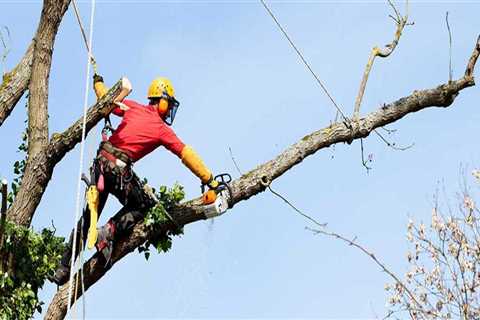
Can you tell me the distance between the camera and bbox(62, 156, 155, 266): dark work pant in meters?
7.01

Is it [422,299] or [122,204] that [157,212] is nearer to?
[122,204]

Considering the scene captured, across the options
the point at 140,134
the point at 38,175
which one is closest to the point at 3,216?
the point at 38,175

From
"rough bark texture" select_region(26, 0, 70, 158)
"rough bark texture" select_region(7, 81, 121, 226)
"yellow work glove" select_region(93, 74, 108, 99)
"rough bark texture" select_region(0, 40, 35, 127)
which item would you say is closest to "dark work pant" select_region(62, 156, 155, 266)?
"rough bark texture" select_region(7, 81, 121, 226)

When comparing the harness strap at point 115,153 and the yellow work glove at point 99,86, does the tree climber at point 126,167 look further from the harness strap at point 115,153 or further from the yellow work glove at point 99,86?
the yellow work glove at point 99,86

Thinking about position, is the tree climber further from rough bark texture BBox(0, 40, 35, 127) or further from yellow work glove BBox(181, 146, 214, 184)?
rough bark texture BBox(0, 40, 35, 127)

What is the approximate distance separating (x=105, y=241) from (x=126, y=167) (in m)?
0.53

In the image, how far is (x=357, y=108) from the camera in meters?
7.98

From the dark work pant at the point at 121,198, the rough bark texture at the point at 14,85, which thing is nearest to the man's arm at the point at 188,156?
the dark work pant at the point at 121,198

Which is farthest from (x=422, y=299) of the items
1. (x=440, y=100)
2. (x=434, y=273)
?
(x=440, y=100)

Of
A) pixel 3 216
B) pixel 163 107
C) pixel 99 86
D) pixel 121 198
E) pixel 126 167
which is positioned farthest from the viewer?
pixel 99 86

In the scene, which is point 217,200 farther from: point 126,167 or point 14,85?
point 14,85

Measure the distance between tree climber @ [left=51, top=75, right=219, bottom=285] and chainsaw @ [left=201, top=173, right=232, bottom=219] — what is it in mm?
50

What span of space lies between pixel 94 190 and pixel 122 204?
0.90 ft

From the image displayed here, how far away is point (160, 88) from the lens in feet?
24.1
